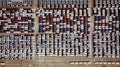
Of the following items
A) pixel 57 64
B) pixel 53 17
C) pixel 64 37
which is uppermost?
pixel 53 17

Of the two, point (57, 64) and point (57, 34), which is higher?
point (57, 34)

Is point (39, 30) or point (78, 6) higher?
point (78, 6)

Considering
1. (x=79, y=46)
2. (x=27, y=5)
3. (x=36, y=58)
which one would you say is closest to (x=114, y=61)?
(x=79, y=46)

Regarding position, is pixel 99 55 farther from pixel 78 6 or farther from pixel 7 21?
pixel 7 21

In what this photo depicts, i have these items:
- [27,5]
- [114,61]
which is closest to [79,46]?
[114,61]

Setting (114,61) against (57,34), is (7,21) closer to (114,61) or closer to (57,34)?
(57,34)
